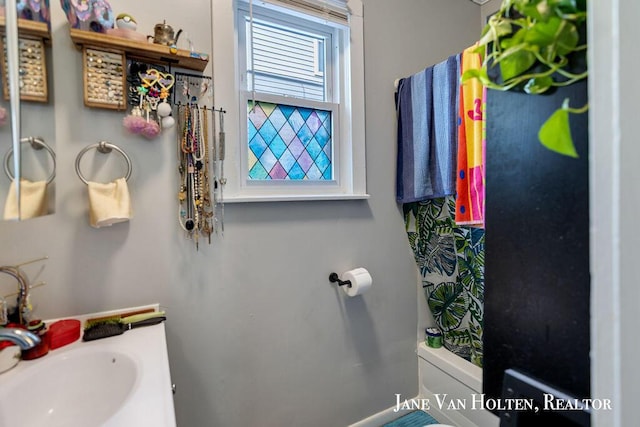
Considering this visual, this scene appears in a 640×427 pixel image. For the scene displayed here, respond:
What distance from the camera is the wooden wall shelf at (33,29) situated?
734mm

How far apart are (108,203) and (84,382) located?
20.8 inches

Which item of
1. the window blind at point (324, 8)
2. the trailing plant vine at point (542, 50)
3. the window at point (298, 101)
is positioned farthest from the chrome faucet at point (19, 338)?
the window blind at point (324, 8)

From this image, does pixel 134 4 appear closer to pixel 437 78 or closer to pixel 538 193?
pixel 437 78

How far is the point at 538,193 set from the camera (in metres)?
0.49

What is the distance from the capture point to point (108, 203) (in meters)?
1.03

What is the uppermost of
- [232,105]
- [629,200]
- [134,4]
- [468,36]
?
[468,36]

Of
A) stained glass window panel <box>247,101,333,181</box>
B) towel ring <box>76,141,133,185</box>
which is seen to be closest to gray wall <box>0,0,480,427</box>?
towel ring <box>76,141,133,185</box>

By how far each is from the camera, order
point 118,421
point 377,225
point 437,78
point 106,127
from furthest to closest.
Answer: point 377,225, point 437,78, point 106,127, point 118,421

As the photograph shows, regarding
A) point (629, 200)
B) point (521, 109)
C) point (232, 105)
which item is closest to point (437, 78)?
point (232, 105)

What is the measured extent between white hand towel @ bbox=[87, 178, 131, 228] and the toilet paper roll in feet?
3.12

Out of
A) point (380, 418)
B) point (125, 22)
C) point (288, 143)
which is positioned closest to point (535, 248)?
point (288, 143)

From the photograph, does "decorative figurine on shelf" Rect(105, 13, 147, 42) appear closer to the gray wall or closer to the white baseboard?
the gray wall

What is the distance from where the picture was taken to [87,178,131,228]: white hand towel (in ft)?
3.31

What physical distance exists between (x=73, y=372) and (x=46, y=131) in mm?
687
